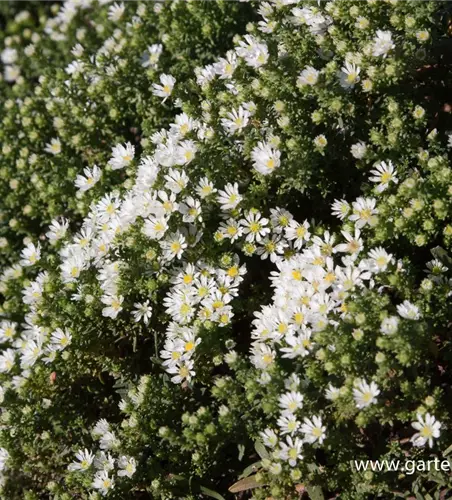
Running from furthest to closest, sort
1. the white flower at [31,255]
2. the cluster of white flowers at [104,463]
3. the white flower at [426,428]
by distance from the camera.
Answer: the white flower at [31,255] → the cluster of white flowers at [104,463] → the white flower at [426,428]

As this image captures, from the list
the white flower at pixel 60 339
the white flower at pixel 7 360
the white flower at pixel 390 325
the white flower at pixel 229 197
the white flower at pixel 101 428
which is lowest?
the white flower at pixel 101 428

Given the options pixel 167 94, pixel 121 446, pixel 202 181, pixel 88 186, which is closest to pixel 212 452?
pixel 121 446

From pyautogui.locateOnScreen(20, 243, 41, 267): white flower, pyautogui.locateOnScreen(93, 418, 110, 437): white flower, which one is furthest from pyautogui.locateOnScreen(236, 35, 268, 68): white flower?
pyautogui.locateOnScreen(93, 418, 110, 437): white flower

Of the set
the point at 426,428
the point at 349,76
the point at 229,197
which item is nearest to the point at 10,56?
the point at 229,197

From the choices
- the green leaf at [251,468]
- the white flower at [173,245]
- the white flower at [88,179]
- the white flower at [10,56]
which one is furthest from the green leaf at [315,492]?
the white flower at [10,56]

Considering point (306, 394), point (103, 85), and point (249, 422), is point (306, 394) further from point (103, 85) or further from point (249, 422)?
point (103, 85)

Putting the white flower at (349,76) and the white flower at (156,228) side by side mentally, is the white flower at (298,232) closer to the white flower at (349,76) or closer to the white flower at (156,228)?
the white flower at (156,228)

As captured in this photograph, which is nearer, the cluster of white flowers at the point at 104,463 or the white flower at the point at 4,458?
the cluster of white flowers at the point at 104,463

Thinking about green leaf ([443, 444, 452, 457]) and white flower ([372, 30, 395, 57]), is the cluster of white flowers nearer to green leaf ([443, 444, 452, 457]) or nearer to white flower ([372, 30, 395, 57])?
green leaf ([443, 444, 452, 457])
